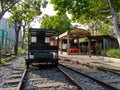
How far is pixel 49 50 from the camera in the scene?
18.6 metres

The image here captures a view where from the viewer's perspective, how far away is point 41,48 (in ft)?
60.0

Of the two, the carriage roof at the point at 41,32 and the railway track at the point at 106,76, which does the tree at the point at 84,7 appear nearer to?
the carriage roof at the point at 41,32

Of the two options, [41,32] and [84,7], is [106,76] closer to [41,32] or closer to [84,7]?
[41,32]

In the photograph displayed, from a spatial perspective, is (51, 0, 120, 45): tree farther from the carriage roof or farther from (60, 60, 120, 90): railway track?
(60, 60, 120, 90): railway track

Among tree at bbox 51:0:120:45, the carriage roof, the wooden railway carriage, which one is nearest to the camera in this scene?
the wooden railway carriage

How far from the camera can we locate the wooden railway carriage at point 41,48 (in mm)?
18297

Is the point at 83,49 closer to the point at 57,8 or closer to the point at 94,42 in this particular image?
the point at 94,42

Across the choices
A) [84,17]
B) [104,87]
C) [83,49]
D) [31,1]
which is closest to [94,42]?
[83,49]

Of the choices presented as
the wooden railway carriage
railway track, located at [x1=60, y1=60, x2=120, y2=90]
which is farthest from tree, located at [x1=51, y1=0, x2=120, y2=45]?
railway track, located at [x1=60, y1=60, x2=120, y2=90]

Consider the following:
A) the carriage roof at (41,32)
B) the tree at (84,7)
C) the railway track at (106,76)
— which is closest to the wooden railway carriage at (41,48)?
the carriage roof at (41,32)

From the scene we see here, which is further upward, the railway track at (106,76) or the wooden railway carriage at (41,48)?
the wooden railway carriage at (41,48)

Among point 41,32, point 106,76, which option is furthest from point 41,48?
point 106,76

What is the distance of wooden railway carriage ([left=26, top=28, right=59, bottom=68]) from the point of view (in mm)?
18297

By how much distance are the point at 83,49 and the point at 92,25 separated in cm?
2034
